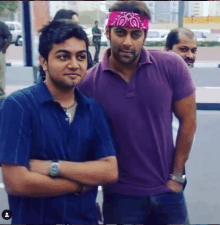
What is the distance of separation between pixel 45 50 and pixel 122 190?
28.9 inches

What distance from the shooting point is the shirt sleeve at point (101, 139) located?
1760 millimetres

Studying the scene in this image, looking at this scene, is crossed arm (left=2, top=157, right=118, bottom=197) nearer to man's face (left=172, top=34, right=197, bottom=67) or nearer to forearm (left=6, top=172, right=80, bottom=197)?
forearm (left=6, top=172, right=80, bottom=197)

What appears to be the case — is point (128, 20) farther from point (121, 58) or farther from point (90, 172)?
point (90, 172)

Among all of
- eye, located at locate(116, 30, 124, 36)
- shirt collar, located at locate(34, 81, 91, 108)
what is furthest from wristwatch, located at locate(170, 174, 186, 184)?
eye, located at locate(116, 30, 124, 36)

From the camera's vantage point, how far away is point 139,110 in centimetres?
198

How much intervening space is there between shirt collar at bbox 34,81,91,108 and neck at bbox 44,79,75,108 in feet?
0.08

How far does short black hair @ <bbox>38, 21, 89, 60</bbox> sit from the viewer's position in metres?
1.74

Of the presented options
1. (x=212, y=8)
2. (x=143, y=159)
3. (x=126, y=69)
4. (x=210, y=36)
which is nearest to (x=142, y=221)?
(x=143, y=159)

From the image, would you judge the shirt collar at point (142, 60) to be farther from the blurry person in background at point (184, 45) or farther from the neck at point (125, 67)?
the blurry person in background at point (184, 45)

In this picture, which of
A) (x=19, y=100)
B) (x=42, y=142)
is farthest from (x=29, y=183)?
(x=19, y=100)

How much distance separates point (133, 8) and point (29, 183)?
0.94m

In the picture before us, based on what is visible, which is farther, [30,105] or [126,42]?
[126,42]

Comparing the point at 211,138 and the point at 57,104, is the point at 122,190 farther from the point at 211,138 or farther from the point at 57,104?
the point at 211,138

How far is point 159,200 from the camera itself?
2.02 metres
